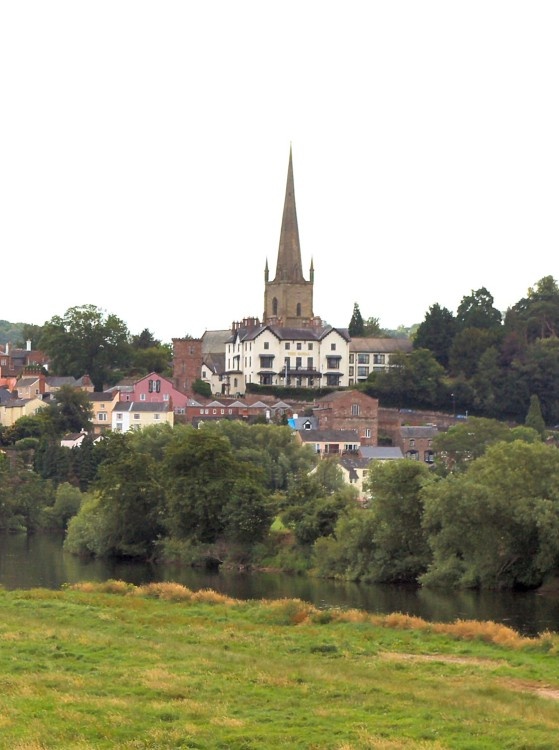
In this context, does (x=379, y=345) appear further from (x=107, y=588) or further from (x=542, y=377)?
(x=107, y=588)

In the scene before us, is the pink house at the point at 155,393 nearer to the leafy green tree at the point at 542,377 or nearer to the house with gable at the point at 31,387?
the house with gable at the point at 31,387

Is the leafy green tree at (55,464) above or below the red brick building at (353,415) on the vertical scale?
below

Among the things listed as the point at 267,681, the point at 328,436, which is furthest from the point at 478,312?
the point at 267,681


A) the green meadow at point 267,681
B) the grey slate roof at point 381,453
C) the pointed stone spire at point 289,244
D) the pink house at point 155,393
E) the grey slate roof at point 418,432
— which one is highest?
the pointed stone spire at point 289,244

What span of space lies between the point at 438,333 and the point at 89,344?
1123 inches

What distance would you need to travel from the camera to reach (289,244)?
127m

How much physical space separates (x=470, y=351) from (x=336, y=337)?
1058 cm

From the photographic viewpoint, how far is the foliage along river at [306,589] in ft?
147

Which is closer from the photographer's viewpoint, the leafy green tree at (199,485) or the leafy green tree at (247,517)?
the leafy green tree at (247,517)

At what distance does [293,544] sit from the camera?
6388cm

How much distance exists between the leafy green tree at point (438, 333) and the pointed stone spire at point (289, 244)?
14159mm

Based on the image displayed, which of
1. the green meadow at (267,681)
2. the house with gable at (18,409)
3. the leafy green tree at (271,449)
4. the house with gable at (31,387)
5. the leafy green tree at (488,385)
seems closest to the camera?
the green meadow at (267,681)

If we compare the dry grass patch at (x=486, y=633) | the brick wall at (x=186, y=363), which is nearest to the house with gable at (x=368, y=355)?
the brick wall at (x=186, y=363)

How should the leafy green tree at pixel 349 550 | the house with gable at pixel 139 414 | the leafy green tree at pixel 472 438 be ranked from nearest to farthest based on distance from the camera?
the leafy green tree at pixel 349 550 < the leafy green tree at pixel 472 438 < the house with gable at pixel 139 414
